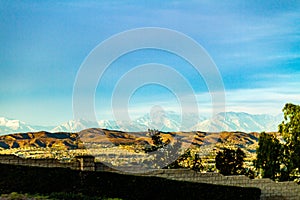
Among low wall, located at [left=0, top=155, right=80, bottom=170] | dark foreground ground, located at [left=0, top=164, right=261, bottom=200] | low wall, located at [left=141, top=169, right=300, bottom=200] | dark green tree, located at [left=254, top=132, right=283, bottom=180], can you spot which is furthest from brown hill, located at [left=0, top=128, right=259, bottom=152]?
low wall, located at [left=0, top=155, right=80, bottom=170]

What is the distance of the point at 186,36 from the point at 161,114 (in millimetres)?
3958

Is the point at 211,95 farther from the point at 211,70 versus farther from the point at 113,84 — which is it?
the point at 113,84

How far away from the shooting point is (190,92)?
19969 mm

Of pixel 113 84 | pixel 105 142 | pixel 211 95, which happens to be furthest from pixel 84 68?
pixel 211 95

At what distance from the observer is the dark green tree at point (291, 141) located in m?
→ 20.1

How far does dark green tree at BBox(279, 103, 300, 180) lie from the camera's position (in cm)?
2006

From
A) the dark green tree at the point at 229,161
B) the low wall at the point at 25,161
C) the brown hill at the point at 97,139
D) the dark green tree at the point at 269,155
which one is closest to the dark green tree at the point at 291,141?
the dark green tree at the point at 269,155

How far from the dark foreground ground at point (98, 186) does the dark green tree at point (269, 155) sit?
12.5 feet

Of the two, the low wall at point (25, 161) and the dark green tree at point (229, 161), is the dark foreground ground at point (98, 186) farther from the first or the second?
the dark green tree at point (229, 161)

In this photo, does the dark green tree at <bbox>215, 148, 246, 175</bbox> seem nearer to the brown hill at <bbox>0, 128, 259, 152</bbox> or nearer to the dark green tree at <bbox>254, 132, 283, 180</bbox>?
the brown hill at <bbox>0, 128, 259, 152</bbox>

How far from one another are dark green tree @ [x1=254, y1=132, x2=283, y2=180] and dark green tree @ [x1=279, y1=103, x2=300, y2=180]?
1.26 feet

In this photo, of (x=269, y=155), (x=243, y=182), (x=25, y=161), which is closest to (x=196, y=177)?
(x=243, y=182)

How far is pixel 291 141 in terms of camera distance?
2033 centimetres

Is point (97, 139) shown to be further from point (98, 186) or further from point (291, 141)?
point (291, 141)
